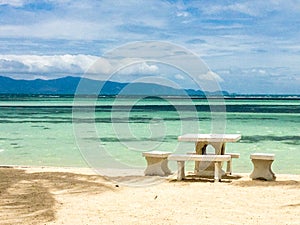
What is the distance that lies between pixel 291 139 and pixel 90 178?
13.8 m

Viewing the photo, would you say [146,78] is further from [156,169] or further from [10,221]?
[10,221]

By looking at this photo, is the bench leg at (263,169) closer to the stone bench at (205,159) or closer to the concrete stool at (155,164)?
the stone bench at (205,159)

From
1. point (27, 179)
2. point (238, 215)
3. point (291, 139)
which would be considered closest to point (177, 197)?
point (238, 215)

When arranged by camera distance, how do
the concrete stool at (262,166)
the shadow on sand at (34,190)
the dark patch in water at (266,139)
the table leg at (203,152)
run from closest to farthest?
the shadow on sand at (34,190) < the concrete stool at (262,166) < the table leg at (203,152) < the dark patch in water at (266,139)

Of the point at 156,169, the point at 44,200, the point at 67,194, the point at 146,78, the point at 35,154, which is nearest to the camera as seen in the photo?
the point at 44,200

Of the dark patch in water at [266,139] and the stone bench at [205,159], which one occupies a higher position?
the stone bench at [205,159]

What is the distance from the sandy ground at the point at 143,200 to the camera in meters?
6.27

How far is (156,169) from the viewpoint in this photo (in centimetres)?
1002

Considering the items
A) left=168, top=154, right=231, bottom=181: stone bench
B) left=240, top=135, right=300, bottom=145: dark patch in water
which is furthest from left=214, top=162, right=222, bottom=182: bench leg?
left=240, top=135, right=300, bottom=145: dark patch in water

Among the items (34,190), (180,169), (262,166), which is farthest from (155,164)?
(34,190)

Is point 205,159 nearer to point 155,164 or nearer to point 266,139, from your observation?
point 155,164

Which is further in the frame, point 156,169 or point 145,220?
point 156,169

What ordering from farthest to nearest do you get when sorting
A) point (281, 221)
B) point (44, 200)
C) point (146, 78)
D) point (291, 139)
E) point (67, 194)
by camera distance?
point (291, 139)
point (146, 78)
point (67, 194)
point (44, 200)
point (281, 221)

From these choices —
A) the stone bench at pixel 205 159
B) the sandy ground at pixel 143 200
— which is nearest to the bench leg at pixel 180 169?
the stone bench at pixel 205 159
